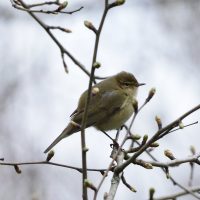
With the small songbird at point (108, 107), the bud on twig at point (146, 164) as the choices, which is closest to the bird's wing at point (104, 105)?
the small songbird at point (108, 107)

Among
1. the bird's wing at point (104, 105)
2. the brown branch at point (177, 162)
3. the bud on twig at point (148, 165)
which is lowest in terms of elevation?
the bird's wing at point (104, 105)

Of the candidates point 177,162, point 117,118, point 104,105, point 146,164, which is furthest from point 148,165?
point 104,105

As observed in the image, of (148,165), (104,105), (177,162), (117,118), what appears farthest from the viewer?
(104,105)

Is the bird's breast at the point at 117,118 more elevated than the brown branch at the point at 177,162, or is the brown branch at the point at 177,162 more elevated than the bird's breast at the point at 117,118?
the brown branch at the point at 177,162

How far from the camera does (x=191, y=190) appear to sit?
3242 millimetres

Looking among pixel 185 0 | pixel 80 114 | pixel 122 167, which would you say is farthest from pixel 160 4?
pixel 122 167

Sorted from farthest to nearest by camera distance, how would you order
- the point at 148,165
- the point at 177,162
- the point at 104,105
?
the point at 104,105 → the point at 148,165 → the point at 177,162

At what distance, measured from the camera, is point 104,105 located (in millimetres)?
6750

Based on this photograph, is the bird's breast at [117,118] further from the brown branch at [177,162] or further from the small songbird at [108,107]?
the brown branch at [177,162]

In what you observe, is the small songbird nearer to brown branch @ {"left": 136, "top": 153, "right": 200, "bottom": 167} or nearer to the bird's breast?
the bird's breast

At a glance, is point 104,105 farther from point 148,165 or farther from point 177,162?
point 177,162

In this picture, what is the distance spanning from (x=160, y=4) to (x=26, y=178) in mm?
5939

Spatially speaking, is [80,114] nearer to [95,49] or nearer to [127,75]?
[127,75]

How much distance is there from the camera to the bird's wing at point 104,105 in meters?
6.57
